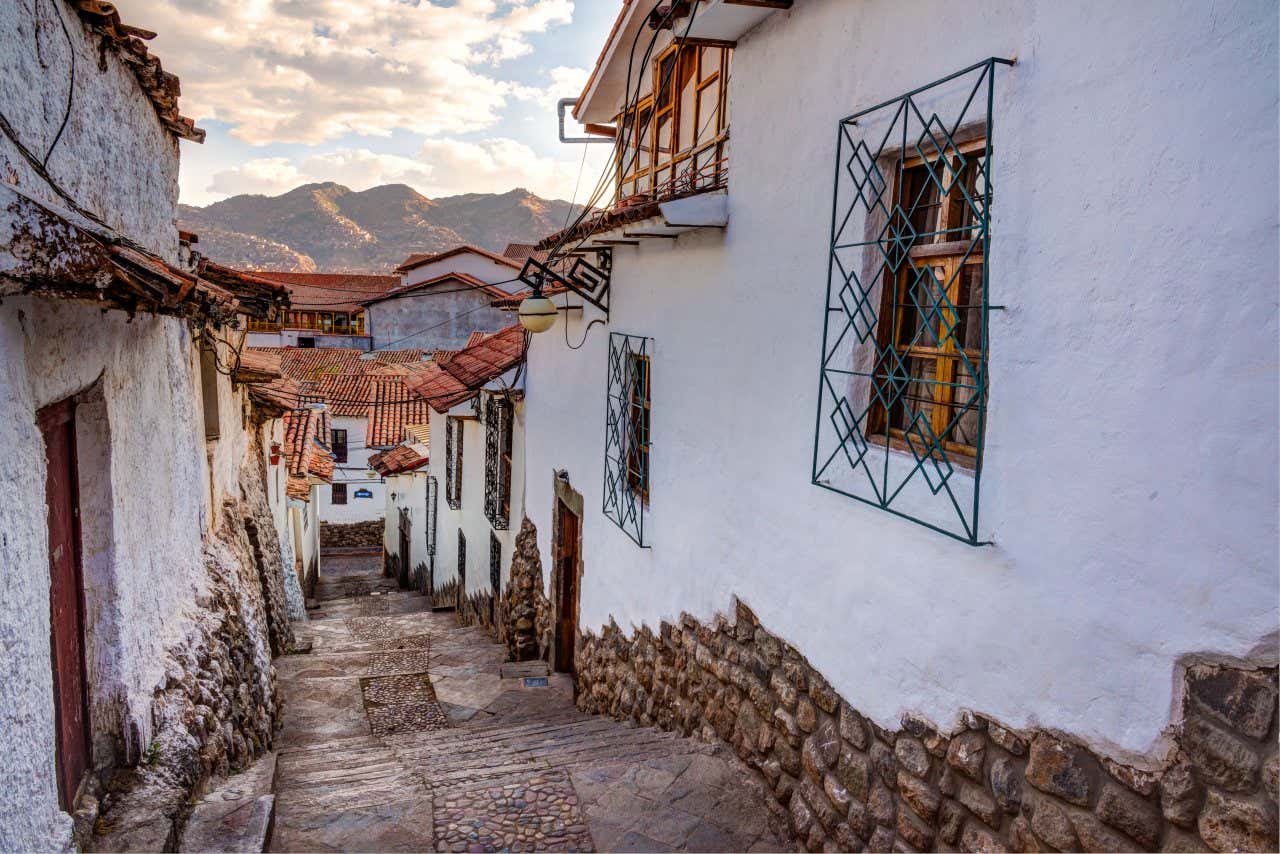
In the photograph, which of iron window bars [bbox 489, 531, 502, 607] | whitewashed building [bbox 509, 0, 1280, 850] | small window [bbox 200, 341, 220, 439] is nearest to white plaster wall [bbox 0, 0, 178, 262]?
small window [bbox 200, 341, 220, 439]

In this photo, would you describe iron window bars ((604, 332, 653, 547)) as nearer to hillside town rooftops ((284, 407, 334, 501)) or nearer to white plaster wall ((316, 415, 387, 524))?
hillside town rooftops ((284, 407, 334, 501))

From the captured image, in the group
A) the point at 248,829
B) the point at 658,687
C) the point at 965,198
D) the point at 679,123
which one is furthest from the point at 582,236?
the point at 248,829

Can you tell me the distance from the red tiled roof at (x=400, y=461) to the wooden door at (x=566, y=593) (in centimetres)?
1088

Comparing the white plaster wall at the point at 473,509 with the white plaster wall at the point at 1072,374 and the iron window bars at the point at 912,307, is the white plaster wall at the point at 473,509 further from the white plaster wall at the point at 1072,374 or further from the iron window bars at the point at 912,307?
the iron window bars at the point at 912,307

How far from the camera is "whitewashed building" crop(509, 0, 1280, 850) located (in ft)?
7.22

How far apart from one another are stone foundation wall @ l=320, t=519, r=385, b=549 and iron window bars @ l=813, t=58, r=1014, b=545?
27.1 m

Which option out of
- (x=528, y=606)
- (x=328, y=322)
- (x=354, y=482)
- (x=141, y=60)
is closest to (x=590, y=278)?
(x=141, y=60)

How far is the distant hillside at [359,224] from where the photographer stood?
8094cm

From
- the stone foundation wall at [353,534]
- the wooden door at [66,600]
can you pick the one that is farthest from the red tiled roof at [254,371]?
the stone foundation wall at [353,534]

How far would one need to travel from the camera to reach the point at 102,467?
13.2 feet

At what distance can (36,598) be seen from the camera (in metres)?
2.98

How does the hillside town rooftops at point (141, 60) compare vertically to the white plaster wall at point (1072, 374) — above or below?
above

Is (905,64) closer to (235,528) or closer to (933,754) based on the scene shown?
(933,754)

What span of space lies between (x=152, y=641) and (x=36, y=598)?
1.94 m
